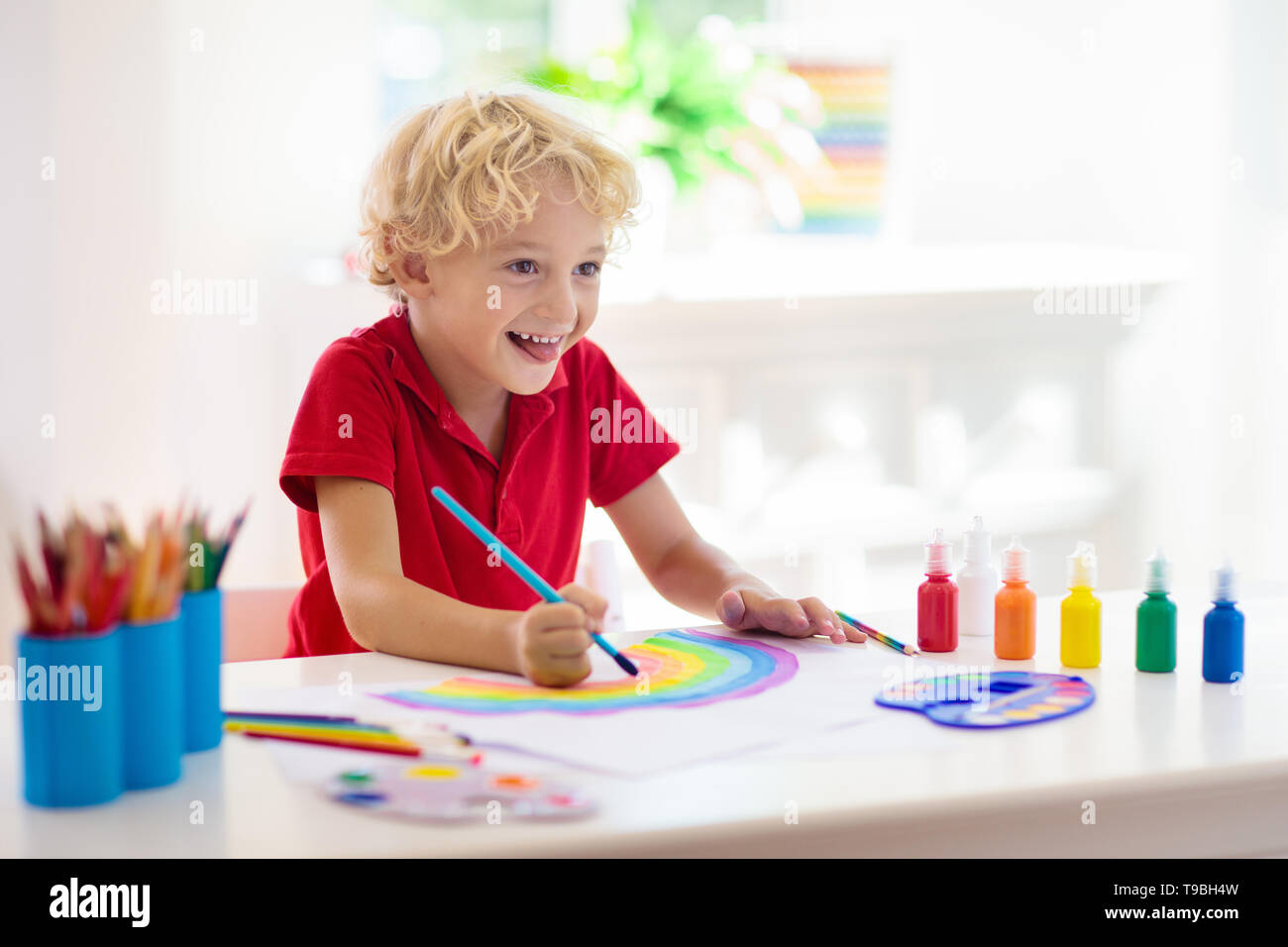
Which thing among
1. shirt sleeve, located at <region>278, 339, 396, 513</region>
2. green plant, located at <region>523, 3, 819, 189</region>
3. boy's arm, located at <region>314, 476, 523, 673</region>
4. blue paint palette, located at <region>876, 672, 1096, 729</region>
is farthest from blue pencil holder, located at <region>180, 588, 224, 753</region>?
green plant, located at <region>523, 3, 819, 189</region>

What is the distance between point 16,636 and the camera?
73cm

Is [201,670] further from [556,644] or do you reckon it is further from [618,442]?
[618,442]

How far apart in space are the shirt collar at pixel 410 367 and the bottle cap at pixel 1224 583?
2.11ft

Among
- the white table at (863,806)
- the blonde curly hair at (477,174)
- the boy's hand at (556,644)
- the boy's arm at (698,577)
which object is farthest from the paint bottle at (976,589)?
the blonde curly hair at (477,174)

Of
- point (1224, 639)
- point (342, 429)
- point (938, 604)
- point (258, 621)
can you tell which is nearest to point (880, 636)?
point (938, 604)

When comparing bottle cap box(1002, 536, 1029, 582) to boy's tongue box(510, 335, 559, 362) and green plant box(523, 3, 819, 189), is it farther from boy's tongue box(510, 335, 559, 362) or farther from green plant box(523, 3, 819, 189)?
green plant box(523, 3, 819, 189)

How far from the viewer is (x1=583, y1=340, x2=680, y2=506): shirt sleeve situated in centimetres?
143

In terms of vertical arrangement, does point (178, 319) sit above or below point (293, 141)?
below

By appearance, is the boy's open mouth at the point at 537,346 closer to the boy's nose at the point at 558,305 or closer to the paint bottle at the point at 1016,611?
the boy's nose at the point at 558,305

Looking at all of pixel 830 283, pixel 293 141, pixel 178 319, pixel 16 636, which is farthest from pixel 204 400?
pixel 16 636

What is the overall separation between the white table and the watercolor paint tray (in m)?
0.01

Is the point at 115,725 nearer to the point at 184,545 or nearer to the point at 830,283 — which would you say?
the point at 184,545

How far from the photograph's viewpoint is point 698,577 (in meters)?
1.33

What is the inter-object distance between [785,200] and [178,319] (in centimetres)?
132
